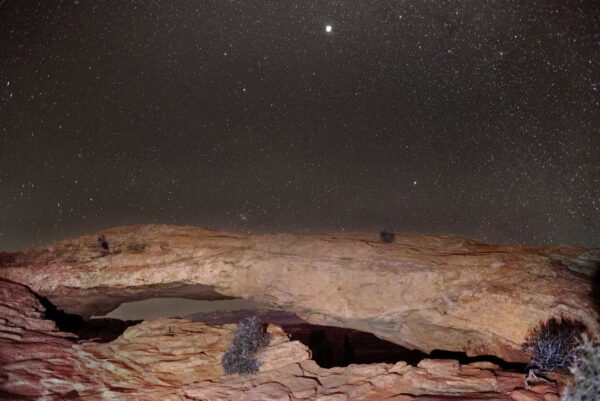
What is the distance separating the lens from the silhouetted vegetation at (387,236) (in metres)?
15.8

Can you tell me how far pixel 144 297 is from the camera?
54.8ft

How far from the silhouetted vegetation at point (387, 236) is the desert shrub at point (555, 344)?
20.1ft

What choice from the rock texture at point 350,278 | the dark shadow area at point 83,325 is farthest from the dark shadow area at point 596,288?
the dark shadow area at point 83,325

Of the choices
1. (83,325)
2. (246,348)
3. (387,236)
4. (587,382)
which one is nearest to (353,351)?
(387,236)

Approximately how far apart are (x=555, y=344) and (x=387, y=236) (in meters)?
7.43

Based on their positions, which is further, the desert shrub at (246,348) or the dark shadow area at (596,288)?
the desert shrub at (246,348)

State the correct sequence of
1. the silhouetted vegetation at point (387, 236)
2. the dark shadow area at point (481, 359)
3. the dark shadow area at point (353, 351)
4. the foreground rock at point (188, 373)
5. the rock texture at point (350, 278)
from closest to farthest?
the foreground rock at point (188, 373), the dark shadow area at point (481, 359), the rock texture at point (350, 278), the silhouetted vegetation at point (387, 236), the dark shadow area at point (353, 351)

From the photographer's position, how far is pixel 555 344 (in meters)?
9.41

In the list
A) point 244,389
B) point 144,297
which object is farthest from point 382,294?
point 144,297

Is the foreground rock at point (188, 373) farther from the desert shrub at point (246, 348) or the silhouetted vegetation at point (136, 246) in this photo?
the silhouetted vegetation at point (136, 246)

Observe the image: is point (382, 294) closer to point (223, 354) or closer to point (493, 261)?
point (493, 261)

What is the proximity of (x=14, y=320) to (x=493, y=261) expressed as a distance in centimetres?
1720

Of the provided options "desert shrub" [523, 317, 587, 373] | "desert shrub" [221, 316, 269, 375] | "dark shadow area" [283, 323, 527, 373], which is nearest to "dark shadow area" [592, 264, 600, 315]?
"desert shrub" [523, 317, 587, 373]

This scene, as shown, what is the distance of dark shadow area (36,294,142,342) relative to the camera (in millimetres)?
16103
